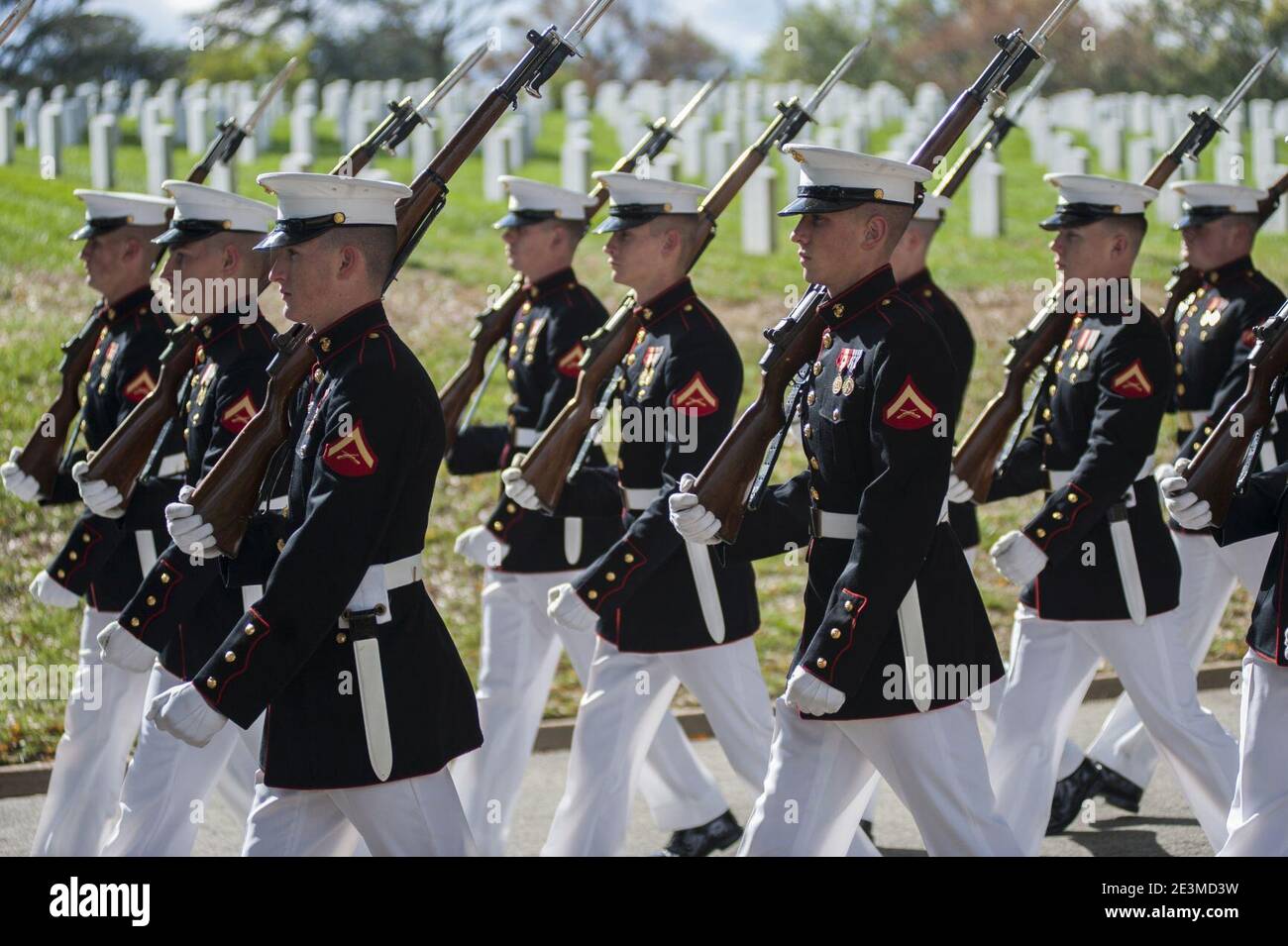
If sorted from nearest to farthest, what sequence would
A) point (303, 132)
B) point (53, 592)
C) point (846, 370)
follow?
point (846, 370) < point (53, 592) < point (303, 132)

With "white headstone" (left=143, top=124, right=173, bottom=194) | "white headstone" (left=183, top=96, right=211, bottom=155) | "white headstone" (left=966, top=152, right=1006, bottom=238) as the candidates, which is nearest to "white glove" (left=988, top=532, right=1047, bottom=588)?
"white headstone" (left=966, top=152, right=1006, bottom=238)

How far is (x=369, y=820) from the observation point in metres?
4.19

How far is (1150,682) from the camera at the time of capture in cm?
575

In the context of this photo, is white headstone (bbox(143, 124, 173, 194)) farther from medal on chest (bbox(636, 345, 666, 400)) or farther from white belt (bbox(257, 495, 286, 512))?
white belt (bbox(257, 495, 286, 512))

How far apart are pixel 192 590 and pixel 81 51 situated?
32.8m

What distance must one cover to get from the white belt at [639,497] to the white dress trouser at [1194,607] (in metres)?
1.96

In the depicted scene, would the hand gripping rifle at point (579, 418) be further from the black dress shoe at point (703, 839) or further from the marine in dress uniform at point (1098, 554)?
the black dress shoe at point (703, 839)

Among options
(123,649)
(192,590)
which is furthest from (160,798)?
(192,590)

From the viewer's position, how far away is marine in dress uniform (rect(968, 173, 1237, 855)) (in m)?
5.59

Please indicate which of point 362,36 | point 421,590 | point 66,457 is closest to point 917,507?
point 421,590

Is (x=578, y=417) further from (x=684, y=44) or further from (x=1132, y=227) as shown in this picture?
(x=684, y=44)

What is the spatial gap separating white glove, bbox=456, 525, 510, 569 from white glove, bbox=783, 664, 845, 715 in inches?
92.0

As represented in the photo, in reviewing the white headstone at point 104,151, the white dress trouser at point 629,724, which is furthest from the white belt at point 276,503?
the white headstone at point 104,151

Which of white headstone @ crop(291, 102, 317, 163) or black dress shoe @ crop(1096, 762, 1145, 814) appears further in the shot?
white headstone @ crop(291, 102, 317, 163)
